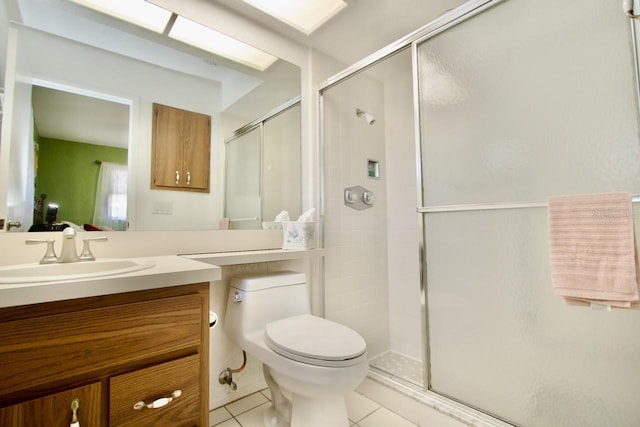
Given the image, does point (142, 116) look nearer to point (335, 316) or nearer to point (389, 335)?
point (335, 316)

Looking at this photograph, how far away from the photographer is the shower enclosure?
1.00m

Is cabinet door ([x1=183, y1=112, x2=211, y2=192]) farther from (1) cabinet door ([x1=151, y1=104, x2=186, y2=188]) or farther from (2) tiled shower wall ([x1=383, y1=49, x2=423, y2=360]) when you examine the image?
(2) tiled shower wall ([x1=383, y1=49, x2=423, y2=360])

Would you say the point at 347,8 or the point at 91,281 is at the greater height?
the point at 347,8

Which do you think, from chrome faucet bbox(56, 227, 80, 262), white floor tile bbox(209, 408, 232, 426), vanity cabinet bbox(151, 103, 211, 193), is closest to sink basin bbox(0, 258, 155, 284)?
chrome faucet bbox(56, 227, 80, 262)

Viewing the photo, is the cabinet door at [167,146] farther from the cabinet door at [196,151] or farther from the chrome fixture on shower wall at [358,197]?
the chrome fixture on shower wall at [358,197]

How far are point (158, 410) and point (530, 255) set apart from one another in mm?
1384

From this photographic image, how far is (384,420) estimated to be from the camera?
1403 millimetres

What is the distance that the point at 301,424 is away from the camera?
1122mm

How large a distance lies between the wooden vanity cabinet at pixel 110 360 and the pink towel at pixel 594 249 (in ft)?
3.82

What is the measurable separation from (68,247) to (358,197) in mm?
1637

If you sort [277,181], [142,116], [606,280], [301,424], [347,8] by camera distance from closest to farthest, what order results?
[606,280] < [301,424] < [142,116] < [347,8] < [277,181]

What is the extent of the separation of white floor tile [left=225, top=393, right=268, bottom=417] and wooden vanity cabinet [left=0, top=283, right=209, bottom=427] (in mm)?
798

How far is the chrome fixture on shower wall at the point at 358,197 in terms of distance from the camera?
2.06m

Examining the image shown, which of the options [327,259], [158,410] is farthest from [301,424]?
[327,259]
